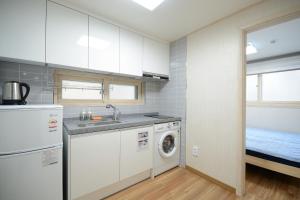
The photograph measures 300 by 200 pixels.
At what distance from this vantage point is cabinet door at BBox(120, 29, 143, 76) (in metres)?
2.12

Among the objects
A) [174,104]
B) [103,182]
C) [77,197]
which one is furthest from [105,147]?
[174,104]

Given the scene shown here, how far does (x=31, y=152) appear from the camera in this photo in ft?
4.08

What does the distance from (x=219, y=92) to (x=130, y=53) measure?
1.41 m

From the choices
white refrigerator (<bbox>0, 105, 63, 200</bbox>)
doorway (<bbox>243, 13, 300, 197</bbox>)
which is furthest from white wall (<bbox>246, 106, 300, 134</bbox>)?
white refrigerator (<bbox>0, 105, 63, 200</bbox>)

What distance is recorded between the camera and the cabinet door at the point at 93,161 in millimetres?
1465

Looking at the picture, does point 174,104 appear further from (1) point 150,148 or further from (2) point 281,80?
(2) point 281,80

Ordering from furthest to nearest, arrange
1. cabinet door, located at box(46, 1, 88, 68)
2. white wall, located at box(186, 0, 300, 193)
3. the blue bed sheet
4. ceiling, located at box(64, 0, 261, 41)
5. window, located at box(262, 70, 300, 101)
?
window, located at box(262, 70, 300, 101)
the blue bed sheet
white wall, located at box(186, 0, 300, 193)
ceiling, located at box(64, 0, 261, 41)
cabinet door, located at box(46, 1, 88, 68)

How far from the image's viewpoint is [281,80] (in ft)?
11.9

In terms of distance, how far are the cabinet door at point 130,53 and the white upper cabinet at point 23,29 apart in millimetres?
933

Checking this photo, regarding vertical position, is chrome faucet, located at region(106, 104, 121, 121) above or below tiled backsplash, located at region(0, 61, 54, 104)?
below

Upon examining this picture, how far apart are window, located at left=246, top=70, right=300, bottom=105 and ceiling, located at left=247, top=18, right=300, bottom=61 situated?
0.61m

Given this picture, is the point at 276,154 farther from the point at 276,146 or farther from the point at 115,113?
the point at 115,113

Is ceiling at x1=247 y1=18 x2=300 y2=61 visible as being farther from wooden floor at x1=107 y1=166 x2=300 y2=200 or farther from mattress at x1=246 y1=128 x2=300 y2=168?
wooden floor at x1=107 y1=166 x2=300 y2=200

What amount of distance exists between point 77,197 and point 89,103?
1187mm
